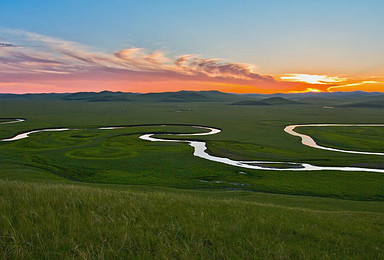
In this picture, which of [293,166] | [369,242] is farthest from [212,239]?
[293,166]

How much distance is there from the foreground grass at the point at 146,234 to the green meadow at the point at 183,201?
0.10ft

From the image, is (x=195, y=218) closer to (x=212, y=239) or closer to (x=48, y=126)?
(x=212, y=239)

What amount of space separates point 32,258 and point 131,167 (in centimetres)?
3697

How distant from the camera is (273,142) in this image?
62.1 meters

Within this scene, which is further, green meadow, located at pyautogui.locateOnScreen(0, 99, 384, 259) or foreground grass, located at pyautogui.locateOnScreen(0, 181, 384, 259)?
green meadow, located at pyautogui.locateOnScreen(0, 99, 384, 259)

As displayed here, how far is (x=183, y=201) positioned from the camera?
405 inches

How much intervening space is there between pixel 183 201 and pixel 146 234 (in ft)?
14.9

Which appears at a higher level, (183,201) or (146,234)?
(146,234)

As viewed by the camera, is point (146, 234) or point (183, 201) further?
point (183, 201)

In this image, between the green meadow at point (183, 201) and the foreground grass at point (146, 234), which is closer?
the foreground grass at point (146, 234)

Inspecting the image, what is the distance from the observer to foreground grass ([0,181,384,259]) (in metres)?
5.14

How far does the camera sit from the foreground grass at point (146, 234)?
16.9 feet

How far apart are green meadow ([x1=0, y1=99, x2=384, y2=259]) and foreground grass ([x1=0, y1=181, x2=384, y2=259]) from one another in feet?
0.10

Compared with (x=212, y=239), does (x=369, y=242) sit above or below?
below
